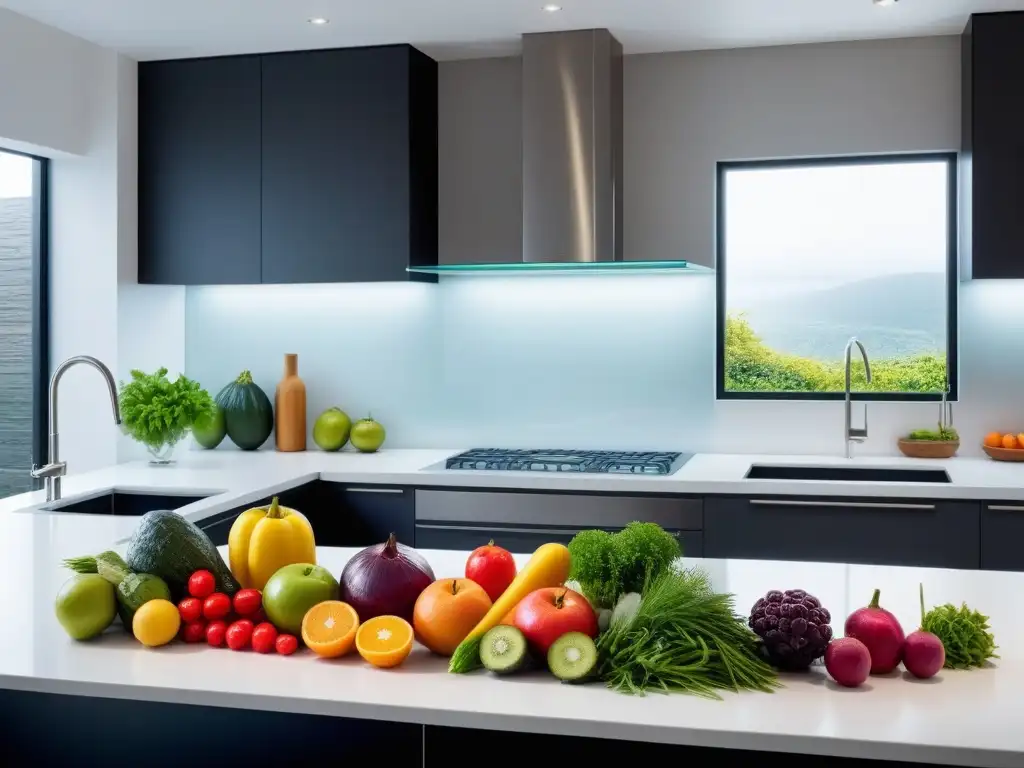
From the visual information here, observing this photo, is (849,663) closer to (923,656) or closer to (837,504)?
(923,656)

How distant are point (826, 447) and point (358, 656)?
2999mm

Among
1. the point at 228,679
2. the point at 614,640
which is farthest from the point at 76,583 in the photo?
the point at 614,640

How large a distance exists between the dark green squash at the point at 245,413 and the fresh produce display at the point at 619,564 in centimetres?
312

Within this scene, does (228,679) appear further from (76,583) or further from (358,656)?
(76,583)

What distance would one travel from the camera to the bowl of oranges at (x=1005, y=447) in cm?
400

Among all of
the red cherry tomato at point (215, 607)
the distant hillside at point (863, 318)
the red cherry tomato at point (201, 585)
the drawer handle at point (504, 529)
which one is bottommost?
the drawer handle at point (504, 529)

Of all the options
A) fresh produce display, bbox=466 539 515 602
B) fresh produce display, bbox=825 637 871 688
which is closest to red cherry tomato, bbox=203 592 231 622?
fresh produce display, bbox=466 539 515 602

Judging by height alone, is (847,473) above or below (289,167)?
below

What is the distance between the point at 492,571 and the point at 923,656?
0.66m

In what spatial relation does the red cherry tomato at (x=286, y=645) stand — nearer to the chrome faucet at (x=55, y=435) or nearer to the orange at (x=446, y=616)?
the orange at (x=446, y=616)

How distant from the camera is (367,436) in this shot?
4543mm

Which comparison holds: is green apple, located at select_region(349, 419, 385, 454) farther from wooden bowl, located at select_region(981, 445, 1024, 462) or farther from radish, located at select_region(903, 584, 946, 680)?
radish, located at select_region(903, 584, 946, 680)

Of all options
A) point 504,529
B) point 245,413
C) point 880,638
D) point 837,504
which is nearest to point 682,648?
point 880,638

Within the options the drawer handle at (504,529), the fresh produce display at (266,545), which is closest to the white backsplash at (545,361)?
the drawer handle at (504,529)
